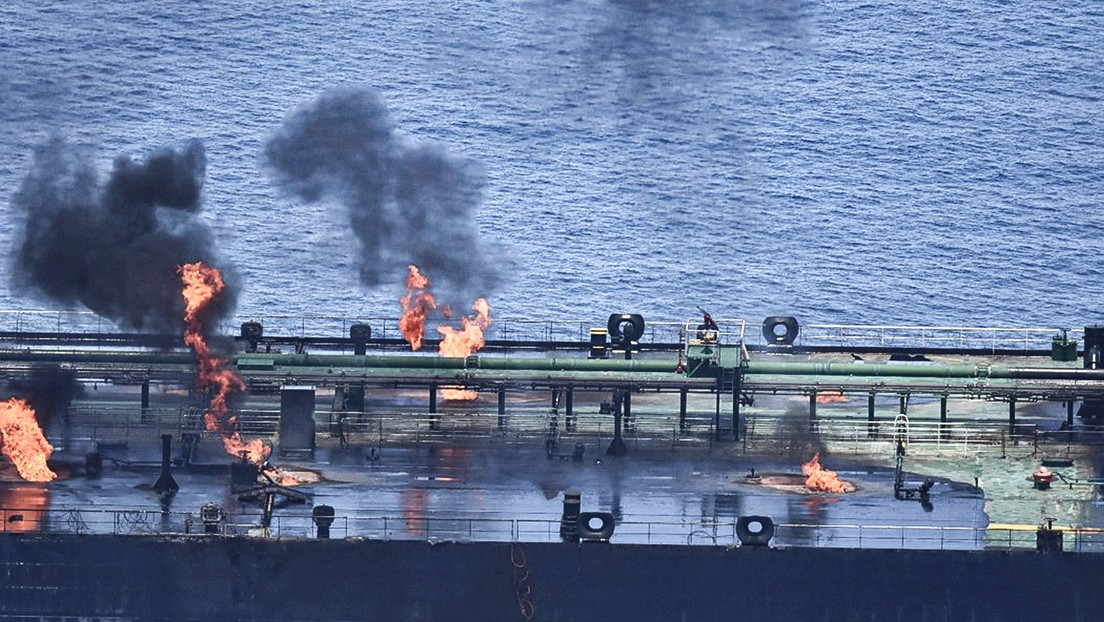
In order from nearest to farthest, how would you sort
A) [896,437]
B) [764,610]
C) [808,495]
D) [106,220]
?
[764,610] → [808,495] → [896,437] → [106,220]

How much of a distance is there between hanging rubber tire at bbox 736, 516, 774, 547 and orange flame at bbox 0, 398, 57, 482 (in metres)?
27.4

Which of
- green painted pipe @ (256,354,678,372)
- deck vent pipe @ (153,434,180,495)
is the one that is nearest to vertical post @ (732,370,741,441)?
green painted pipe @ (256,354,678,372)

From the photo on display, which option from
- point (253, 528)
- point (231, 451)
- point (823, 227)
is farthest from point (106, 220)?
point (823, 227)

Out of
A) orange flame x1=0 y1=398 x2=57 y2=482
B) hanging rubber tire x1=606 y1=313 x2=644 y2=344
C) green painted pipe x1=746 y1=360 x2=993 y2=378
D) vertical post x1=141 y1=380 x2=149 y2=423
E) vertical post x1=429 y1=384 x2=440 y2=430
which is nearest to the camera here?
orange flame x1=0 y1=398 x2=57 y2=482

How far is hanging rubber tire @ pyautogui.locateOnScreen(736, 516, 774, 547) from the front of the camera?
88.5 metres

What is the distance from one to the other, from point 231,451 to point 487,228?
7685 cm

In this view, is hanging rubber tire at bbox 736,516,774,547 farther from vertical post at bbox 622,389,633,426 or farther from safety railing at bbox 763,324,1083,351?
safety railing at bbox 763,324,1083,351

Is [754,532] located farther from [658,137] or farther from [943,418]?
[658,137]

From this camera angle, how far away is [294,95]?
185 metres

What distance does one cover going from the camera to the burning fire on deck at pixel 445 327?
113 m

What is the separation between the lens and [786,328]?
11462 centimetres

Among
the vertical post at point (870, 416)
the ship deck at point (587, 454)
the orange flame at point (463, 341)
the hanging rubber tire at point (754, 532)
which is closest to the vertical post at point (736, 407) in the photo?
the ship deck at point (587, 454)

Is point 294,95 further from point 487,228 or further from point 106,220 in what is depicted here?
point 106,220

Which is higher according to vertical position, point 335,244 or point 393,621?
point 335,244
